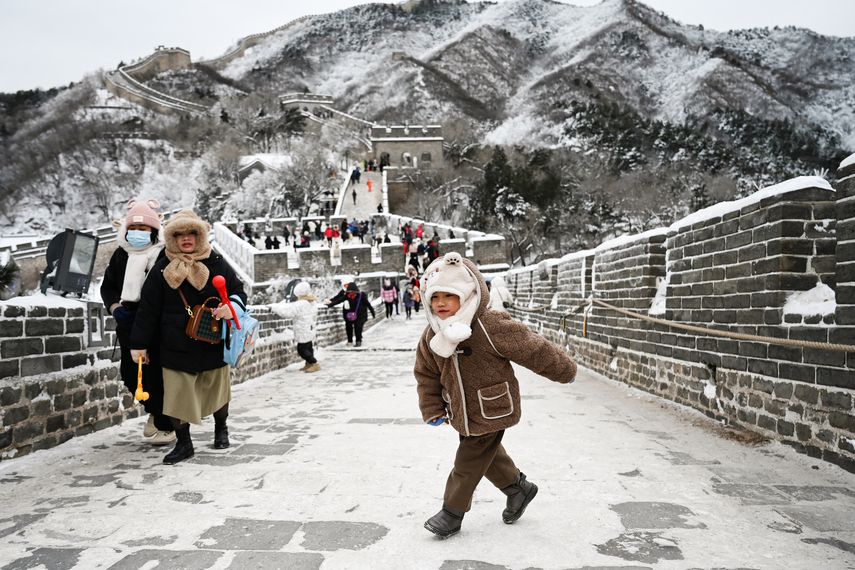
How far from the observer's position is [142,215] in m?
4.50

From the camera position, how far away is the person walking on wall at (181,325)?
4082 mm

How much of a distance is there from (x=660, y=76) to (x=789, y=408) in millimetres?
115916

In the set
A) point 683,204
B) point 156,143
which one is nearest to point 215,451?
point 683,204

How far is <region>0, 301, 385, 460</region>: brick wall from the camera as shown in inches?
164

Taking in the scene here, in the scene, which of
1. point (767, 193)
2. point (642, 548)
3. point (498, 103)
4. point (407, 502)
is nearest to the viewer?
point (642, 548)

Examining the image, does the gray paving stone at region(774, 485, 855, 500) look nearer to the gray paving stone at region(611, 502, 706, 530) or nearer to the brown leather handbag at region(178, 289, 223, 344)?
the gray paving stone at region(611, 502, 706, 530)

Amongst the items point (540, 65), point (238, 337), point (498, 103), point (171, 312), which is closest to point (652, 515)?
point (238, 337)

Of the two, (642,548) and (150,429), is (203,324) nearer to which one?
(150,429)

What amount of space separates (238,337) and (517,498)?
2369mm

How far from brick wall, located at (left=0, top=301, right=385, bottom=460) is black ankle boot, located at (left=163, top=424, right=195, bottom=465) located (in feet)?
3.49

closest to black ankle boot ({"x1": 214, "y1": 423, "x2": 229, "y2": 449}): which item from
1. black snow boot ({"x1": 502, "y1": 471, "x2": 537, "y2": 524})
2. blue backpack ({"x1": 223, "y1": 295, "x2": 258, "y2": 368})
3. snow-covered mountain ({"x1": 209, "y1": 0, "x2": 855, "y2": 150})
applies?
blue backpack ({"x1": 223, "y1": 295, "x2": 258, "y2": 368})

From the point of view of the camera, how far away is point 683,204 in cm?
4384

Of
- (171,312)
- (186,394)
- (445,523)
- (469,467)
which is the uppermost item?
(171,312)

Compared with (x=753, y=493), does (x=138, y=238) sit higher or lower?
higher
